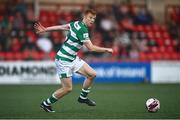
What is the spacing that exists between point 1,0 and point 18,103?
1303 centimetres

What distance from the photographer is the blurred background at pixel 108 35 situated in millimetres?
22188

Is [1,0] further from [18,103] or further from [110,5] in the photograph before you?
[18,103]

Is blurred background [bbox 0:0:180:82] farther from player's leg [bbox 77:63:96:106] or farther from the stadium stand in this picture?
player's leg [bbox 77:63:96:106]

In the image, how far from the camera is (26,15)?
23547 mm

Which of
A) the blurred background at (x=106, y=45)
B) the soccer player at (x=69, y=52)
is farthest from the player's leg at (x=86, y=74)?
the blurred background at (x=106, y=45)

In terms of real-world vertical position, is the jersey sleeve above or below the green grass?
above

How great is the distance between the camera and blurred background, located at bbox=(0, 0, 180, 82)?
22188mm

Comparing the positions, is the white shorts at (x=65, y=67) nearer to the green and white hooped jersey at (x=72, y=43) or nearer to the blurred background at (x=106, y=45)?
the green and white hooped jersey at (x=72, y=43)

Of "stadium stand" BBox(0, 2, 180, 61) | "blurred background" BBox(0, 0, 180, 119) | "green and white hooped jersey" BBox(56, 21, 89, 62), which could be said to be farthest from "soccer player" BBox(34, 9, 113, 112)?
"stadium stand" BBox(0, 2, 180, 61)

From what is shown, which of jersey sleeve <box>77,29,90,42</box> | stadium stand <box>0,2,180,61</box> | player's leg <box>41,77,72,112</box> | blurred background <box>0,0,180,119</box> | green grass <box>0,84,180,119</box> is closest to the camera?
green grass <box>0,84,180,119</box>

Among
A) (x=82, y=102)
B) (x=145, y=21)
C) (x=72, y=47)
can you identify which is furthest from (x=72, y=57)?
(x=145, y=21)

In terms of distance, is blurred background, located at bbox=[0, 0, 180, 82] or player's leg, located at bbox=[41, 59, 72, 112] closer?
player's leg, located at bbox=[41, 59, 72, 112]

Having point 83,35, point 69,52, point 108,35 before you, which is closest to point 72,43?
point 69,52

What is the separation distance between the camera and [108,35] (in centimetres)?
2364
